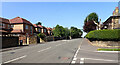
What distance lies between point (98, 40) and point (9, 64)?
17442mm

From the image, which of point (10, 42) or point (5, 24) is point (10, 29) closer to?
point (5, 24)

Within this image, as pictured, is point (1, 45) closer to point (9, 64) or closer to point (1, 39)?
point (1, 39)

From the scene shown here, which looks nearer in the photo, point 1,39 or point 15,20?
point 1,39

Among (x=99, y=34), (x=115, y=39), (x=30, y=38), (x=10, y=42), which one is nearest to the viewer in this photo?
(x=115, y=39)

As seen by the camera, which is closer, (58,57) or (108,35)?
(58,57)

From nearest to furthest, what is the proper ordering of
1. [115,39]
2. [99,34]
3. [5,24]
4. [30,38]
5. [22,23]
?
[115,39] → [99,34] → [30,38] → [5,24] → [22,23]

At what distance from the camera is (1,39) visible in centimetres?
1909

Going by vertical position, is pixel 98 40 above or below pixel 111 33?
below

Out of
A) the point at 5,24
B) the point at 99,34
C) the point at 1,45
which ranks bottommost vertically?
the point at 1,45

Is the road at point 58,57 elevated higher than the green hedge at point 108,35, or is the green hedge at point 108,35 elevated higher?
the green hedge at point 108,35

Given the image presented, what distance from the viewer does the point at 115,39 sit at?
60.8ft

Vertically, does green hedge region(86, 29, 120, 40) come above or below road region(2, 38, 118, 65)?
above

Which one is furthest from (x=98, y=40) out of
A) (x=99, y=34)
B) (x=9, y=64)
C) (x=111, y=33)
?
(x=9, y=64)

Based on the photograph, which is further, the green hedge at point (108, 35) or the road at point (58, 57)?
the green hedge at point (108, 35)
